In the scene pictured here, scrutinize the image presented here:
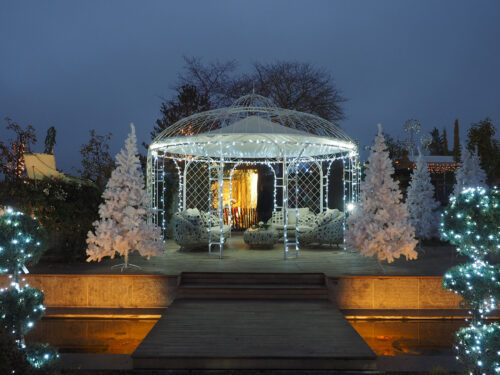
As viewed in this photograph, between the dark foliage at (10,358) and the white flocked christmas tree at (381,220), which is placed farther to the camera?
the white flocked christmas tree at (381,220)

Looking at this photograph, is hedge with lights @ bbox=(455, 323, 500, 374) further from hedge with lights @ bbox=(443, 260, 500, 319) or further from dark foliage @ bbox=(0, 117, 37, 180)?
dark foliage @ bbox=(0, 117, 37, 180)

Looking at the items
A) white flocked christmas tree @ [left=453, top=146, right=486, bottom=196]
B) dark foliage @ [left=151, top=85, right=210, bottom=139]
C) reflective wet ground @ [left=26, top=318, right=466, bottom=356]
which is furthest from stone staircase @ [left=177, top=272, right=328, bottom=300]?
dark foliage @ [left=151, top=85, right=210, bottom=139]

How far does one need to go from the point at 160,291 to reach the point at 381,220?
3.80 m

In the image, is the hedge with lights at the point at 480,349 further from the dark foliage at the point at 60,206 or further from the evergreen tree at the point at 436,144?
the evergreen tree at the point at 436,144

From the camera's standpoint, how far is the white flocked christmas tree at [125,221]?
7.83m

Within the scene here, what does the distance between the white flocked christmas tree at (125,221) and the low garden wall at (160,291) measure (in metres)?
0.95

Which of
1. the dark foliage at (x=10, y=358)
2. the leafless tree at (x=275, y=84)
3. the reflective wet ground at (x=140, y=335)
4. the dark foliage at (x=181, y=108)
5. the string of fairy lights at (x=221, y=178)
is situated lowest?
the reflective wet ground at (x=140, y=335)

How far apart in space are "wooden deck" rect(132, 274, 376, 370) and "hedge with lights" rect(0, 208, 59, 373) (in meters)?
0.87

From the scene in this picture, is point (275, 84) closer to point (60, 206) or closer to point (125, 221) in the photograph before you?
point (60, 206)

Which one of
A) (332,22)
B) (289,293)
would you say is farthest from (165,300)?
(332,22)

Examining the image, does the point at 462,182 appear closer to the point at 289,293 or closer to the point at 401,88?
the point at 289,293

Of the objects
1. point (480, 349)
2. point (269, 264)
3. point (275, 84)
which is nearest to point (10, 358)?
point (480, 349)

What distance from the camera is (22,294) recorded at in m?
4.44

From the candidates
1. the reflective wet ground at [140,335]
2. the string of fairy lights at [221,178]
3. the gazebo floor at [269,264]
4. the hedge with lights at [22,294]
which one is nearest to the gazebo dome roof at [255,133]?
the string of fairy lights at [221,178]
